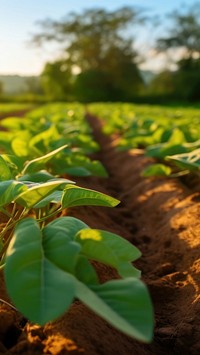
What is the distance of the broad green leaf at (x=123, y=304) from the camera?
43.2 inches

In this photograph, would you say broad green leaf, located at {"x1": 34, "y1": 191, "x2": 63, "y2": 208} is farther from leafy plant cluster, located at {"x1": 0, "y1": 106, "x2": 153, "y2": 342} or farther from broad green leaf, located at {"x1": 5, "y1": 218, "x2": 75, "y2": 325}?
broad green leaf, located at {"x1": 5, "y1": 218, "x2": 75, "y2": 325}

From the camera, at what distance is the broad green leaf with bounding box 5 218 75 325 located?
3.79ft

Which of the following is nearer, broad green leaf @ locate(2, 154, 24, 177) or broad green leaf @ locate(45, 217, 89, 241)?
broad green leaf @ locate(45, 217, 89, 241)

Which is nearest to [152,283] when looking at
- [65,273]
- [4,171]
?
[4,171]

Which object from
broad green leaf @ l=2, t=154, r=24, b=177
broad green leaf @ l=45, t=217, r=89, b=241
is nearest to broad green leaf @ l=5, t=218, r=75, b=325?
broad green leaf @ l=45, t=217, r=89, b=241

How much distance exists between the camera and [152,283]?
2588 mm

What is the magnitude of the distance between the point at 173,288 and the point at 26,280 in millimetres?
1460

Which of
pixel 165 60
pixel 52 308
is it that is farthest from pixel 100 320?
pixel 165 60

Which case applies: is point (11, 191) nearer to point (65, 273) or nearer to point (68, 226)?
point (68, 226)

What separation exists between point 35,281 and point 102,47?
60430 millimetres

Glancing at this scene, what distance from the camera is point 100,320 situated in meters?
1.89

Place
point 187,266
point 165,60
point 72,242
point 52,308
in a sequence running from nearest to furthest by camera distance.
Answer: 1. point 52,308
2. point 72,242
3. point 187,266
4. point 165,60

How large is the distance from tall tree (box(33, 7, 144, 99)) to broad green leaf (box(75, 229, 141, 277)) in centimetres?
4958

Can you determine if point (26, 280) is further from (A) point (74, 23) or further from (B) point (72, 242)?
(A) point (74, 23)
